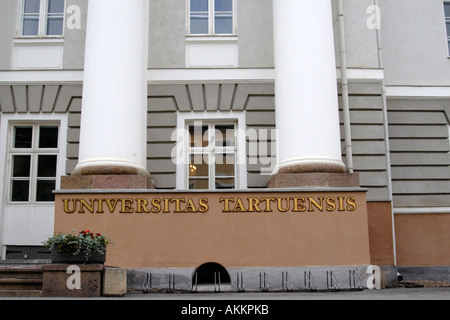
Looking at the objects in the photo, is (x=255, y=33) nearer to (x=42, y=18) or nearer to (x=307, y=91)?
(x=307, y=91)

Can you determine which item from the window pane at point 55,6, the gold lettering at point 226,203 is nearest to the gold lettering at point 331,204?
the gold lettering at point 226,203

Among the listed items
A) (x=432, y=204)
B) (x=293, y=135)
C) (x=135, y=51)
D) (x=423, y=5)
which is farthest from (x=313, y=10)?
(x=432, y=204)

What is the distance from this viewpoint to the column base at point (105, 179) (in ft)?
38.7

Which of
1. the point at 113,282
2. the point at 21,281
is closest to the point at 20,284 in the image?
the point at 21,281

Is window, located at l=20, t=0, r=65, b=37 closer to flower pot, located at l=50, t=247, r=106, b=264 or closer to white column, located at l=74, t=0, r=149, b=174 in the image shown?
white column, located at l=74, t=0, r=149, b=174

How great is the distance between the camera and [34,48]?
14859mm

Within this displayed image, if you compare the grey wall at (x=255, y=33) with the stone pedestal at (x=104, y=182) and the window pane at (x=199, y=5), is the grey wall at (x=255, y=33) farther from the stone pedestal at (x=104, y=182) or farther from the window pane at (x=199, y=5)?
the stone pedestal at (x=104, y=182)

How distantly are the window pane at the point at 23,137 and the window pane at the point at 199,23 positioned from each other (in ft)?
16.6

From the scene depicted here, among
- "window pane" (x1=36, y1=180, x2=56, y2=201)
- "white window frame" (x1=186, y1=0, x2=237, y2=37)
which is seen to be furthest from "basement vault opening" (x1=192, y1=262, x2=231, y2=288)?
"white window frame" (x1=186, y1=0, x2=237, y2=37)

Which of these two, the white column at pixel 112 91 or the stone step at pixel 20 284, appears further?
the white column at pixel 112 91
